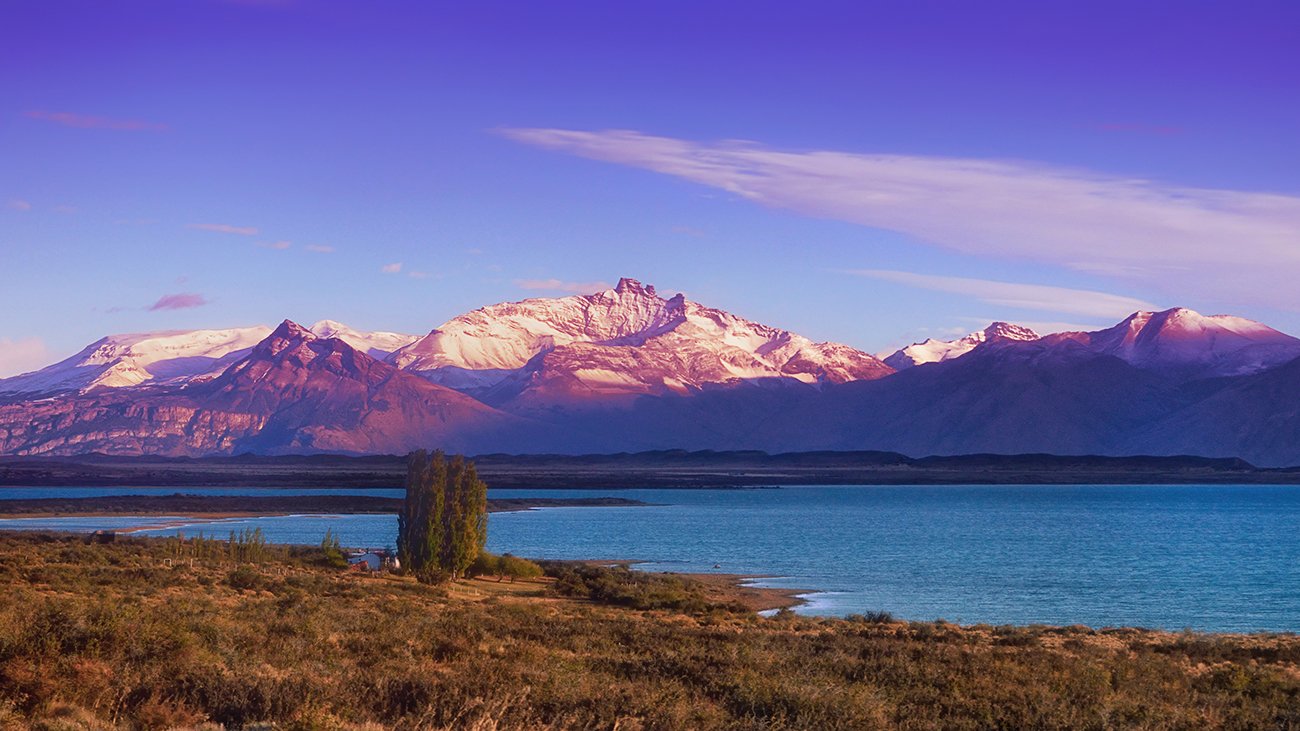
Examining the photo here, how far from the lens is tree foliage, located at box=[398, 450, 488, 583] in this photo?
4509 cm

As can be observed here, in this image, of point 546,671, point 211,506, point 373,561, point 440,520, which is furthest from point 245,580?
point 211,506

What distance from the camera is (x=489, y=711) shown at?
12930 mm

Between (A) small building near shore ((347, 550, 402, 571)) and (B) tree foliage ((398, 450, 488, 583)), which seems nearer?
(B) tree foliage ((398, 450, 488, 583))

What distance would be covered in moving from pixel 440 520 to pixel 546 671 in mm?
29422

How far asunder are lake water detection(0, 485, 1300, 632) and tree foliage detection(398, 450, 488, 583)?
452 inches

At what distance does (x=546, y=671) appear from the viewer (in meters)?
16.5

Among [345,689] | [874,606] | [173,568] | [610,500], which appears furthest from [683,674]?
[610,500]

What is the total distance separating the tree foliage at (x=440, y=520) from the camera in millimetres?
45094

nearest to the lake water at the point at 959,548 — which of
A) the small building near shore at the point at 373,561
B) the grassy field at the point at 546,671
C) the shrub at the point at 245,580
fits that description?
the small building near shore at the point at 373,561

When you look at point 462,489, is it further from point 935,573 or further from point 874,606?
point 935,573

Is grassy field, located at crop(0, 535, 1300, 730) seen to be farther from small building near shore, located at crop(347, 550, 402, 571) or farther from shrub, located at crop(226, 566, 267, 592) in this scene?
small building near shore, located at crop(347, 550, 402, 571)

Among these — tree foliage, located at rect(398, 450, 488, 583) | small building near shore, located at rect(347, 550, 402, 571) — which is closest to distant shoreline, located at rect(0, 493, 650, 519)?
small building near shore, located at rect(347, 550, 402, 571)

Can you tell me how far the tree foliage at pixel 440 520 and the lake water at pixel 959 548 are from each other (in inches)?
452

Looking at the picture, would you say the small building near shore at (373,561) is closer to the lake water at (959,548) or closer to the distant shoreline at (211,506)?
the lake water at (959,548)
